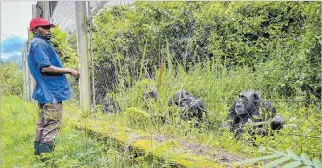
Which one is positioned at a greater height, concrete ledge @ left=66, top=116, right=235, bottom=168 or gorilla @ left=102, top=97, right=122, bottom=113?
gorilla @ left=102, top=97, right=122, bottom=113

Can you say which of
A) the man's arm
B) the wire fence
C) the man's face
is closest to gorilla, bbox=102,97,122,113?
the wire fence

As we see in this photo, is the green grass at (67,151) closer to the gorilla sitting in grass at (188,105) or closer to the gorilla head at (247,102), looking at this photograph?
the gorilla sitting in grass at (188,105)

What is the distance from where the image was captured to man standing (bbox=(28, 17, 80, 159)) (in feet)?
11.4

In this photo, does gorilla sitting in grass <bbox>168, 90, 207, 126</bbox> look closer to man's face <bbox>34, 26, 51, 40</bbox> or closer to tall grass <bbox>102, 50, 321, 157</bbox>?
tall grass <bbox>102, 50, 321, 157</bbox>

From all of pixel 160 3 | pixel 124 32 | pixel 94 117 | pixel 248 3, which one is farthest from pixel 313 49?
pixel 94 117

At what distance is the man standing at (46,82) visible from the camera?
347 centimetres

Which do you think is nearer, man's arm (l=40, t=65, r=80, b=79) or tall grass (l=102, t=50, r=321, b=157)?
tall grass (l=102, t=50, r=321, b=157)

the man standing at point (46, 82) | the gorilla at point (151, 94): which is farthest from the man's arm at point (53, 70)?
the gorilla at point (151, 94)

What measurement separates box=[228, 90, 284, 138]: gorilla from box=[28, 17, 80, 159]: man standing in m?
1.60

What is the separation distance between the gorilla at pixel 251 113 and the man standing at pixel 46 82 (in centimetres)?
160

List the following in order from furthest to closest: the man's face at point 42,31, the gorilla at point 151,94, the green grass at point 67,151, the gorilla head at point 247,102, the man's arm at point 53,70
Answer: the man's face at point 42,31, the man's arm at point 53,70, the gorilla at point 151,94, the gorilla head at point 247,102, the green grass at point 67,151

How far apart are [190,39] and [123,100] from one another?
0.89 meters

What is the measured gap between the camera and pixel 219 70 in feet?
11.1

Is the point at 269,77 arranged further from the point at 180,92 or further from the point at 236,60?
the point at 180,92
